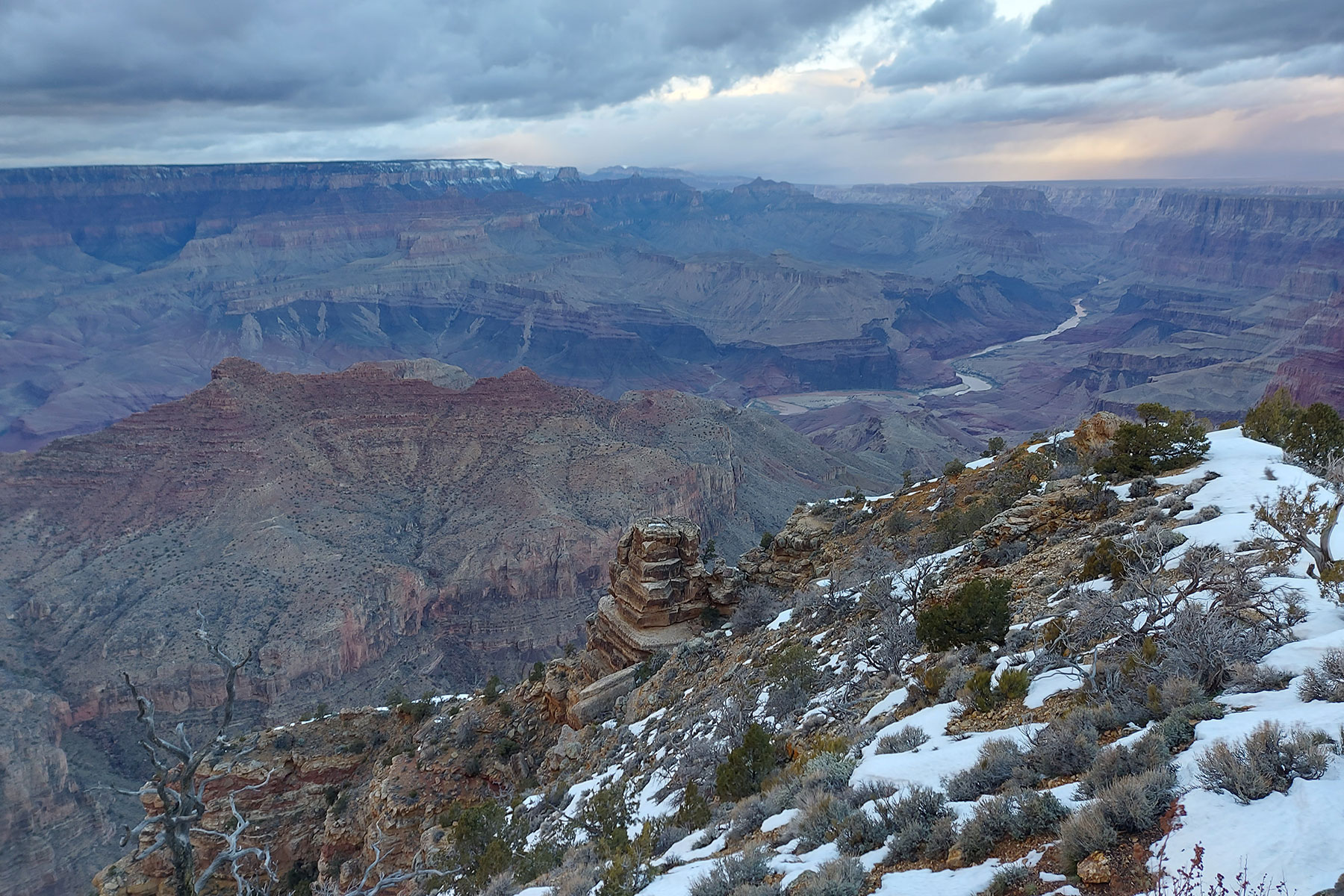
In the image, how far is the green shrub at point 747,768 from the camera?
10.3 metres

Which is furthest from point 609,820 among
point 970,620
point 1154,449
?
point 1154,449

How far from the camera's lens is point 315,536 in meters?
56.2

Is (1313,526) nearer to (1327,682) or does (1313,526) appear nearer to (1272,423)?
(1327,682)

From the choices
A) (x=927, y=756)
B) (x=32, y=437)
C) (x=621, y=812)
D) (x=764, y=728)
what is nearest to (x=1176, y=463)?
(x=764, y=728)

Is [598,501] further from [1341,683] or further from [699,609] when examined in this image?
[1341,683]

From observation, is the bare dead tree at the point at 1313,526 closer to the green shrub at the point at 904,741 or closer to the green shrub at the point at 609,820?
the green shrub at the point at 904,741

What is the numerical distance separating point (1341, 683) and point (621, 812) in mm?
8945

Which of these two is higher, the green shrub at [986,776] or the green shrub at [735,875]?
the green shrub at [986,776]

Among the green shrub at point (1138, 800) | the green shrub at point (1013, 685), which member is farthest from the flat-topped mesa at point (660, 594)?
the green shrub at point (1138, 800)

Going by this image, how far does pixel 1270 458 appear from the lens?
50.6ft

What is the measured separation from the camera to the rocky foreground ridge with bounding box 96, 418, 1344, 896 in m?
5.60

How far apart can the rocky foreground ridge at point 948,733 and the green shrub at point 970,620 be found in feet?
0.42

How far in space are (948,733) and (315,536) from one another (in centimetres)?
5612

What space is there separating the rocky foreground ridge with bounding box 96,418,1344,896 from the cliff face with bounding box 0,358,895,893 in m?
25.7
